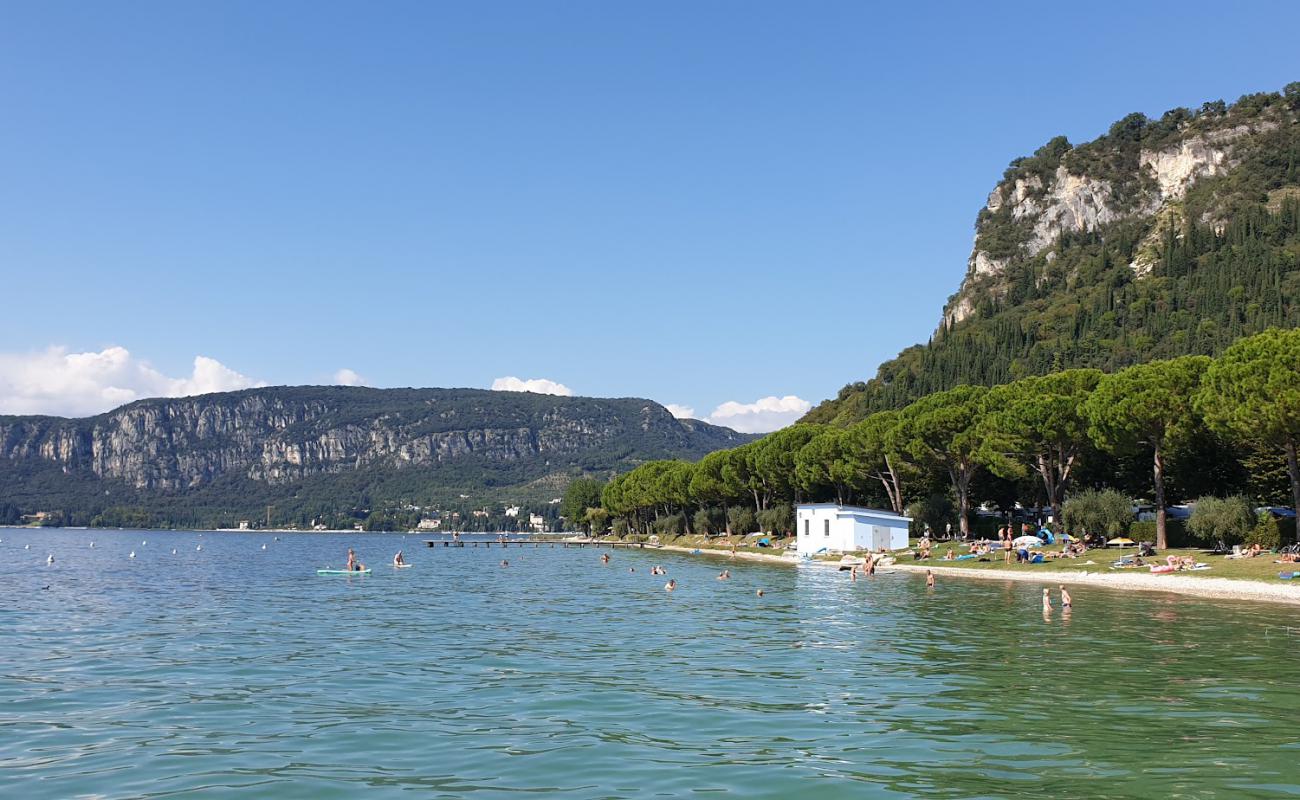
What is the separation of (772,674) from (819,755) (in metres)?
11.9

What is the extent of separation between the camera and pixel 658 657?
38.0 metres

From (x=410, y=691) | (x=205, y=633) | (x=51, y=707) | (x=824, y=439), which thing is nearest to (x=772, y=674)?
(x=410, y=691)

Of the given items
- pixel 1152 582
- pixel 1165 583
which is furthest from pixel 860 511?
pixel 1165 583

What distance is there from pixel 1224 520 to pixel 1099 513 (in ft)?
41.3

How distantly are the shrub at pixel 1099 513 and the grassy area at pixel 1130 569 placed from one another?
8.67 feet

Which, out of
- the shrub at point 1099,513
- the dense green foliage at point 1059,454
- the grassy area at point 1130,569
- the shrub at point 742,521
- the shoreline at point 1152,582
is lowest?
the shoreline at point 1152,582

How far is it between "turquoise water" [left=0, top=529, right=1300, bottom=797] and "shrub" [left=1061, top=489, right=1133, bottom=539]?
1103 inches

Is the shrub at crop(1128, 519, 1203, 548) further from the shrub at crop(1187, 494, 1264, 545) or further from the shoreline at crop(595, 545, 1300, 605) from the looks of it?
the shoreline at crop(595, 545, 1300, 605)

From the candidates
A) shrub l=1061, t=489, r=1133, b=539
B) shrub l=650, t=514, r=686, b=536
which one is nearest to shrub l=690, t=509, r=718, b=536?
shrub l=650, t=514, r=686, b=536

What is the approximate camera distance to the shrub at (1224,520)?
7462 cm

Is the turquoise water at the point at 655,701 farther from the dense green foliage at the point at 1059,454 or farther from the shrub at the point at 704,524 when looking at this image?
the shrub at the point at 704,524

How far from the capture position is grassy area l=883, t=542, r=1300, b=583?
65.1 metres

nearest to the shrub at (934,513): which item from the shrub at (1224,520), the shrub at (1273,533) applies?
the shrub at (1224,520)

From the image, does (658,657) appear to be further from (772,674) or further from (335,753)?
(335,753)
